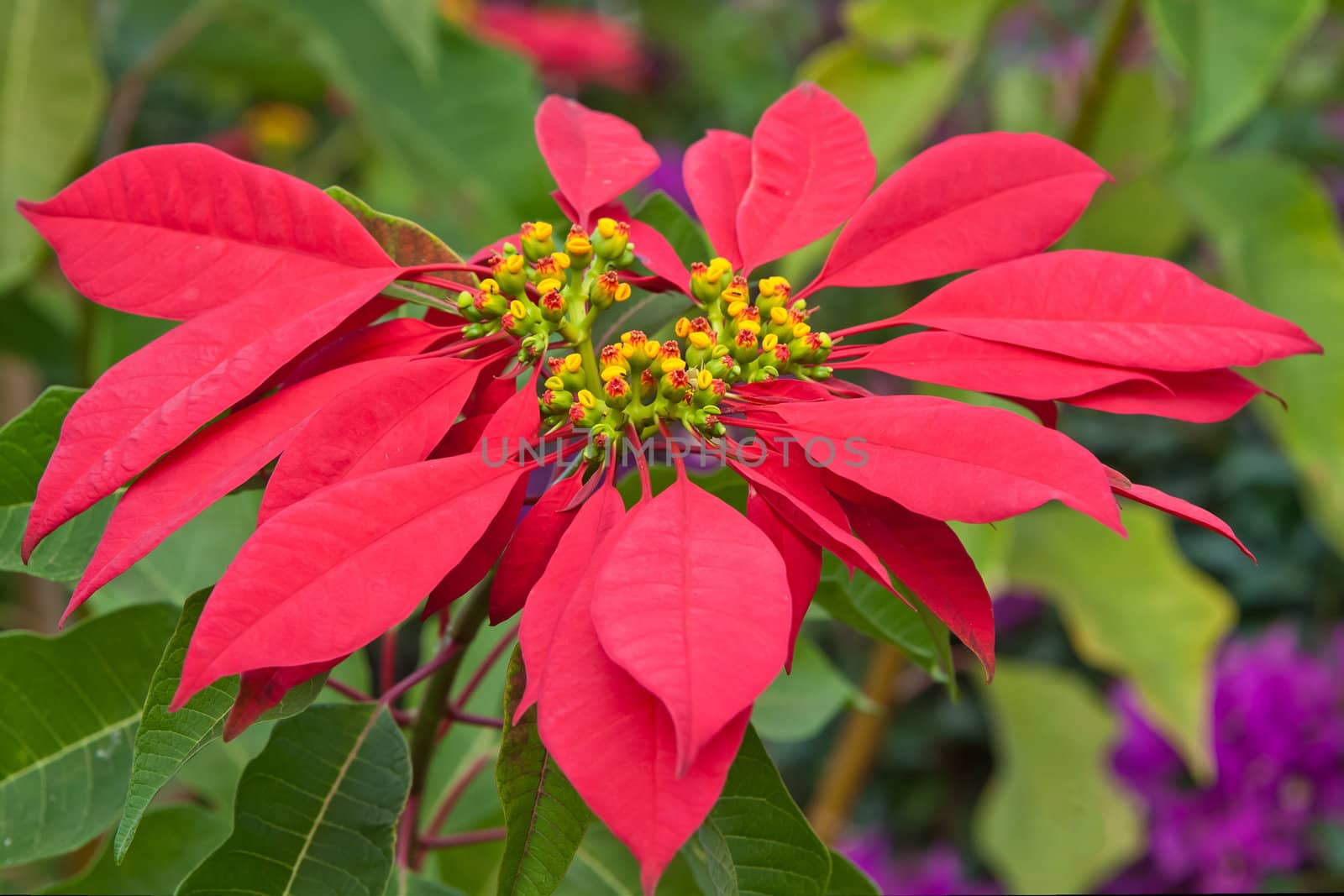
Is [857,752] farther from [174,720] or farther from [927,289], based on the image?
[174,720]

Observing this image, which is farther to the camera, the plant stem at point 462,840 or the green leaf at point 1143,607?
the green leaf at point 1143,607

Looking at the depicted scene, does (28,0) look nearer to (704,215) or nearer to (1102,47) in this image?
(704,215)

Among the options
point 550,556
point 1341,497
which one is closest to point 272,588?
point 550,556

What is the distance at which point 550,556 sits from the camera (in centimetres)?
32

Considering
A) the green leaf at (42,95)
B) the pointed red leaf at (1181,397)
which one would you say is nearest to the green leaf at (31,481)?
the pointed red leaf at (1181,397)

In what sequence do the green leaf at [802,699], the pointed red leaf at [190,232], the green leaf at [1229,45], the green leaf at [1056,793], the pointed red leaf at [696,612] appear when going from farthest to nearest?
1. the green leaf at [1056,793]
2. the green leaf at [1229,45]
3. the green leaf at [802,699]
4. the pointed red leaf at [190,232]
5. the pointed red leaf at [696,612]

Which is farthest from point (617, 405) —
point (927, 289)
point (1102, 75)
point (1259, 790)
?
point (927, 289)

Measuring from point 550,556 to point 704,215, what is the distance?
0.15m

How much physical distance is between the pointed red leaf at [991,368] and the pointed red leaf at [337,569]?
0.49 feet

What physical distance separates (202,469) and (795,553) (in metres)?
0.17

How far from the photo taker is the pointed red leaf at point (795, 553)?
1.09 feet

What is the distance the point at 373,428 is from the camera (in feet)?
1.07

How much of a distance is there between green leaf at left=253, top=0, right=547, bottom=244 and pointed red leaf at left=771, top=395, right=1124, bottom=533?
71 cm

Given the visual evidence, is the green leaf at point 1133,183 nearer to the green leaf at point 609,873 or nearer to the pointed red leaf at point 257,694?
the green leaf at point 609,873
